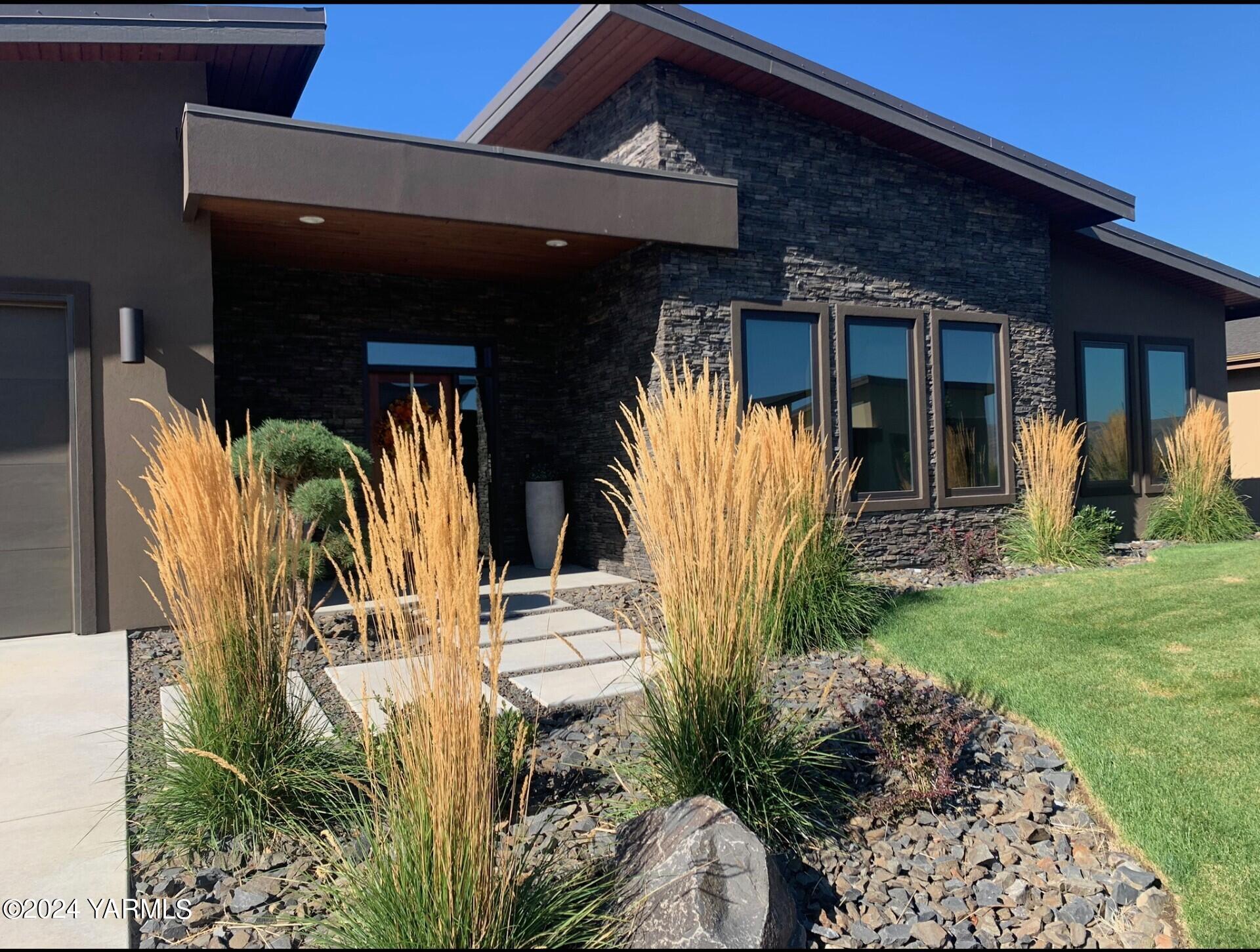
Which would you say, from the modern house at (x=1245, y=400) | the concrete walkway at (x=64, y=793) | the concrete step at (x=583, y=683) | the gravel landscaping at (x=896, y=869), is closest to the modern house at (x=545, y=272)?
the concrete walkway at (x=64, y=793)

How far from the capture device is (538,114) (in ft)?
27.2

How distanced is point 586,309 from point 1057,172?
15.9 ft

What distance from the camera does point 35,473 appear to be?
18.5 feet

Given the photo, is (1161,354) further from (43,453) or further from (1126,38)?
(43,453)

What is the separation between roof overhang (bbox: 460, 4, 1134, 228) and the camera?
6.75 m

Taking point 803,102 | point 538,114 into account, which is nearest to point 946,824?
point 803,102

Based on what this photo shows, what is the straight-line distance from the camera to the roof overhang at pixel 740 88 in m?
6.75

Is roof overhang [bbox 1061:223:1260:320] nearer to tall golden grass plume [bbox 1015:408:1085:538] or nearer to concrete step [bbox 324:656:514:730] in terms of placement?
tall golden grass plume [bbox 1015:408:1085:538]

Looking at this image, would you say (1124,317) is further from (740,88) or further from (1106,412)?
(740,88)

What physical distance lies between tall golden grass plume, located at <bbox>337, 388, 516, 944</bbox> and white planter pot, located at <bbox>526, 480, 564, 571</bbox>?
6.19 m

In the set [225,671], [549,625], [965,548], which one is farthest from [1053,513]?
[225,671]

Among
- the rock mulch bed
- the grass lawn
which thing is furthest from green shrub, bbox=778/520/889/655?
the rock mulch bed

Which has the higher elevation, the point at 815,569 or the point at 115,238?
the point at 115,238

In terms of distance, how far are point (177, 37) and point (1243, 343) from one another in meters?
15.7
